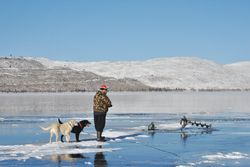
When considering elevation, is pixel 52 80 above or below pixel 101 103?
above

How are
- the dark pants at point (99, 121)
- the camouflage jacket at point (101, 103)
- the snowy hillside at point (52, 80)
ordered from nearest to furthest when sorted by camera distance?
the dark pants at point (99, 121), the camouflage jacket at point (101, 103), the snowy hillside at point (52, 80)

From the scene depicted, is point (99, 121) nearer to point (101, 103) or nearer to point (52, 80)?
point (101, 103)

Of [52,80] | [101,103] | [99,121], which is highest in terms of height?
[52,80]

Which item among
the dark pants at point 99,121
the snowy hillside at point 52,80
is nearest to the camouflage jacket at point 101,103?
the dark pants at point 99,121

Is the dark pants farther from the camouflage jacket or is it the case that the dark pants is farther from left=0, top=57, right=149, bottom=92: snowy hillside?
left=0, top=57, right=149, bottom=92: snowy hillside

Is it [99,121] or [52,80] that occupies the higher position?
[52,80]

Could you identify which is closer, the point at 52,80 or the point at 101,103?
the point at 101,103

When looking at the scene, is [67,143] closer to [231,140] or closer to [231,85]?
[231,140]

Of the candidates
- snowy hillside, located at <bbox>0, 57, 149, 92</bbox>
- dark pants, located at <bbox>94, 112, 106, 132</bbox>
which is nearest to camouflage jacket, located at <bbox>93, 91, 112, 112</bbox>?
dark pants, located at <bbox>94, 112, 106, 132</bbox>

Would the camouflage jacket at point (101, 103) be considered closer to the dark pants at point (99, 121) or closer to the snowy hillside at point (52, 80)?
the dark pants at point (99, 121)

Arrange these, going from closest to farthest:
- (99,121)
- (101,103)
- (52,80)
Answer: (99,121) < (101,103) < (52,80)

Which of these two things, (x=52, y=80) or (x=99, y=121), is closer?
(x=99, y=121)

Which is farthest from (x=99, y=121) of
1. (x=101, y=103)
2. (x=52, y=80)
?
(x=52, y=80)

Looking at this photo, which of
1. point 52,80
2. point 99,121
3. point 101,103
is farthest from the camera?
point 52,80
